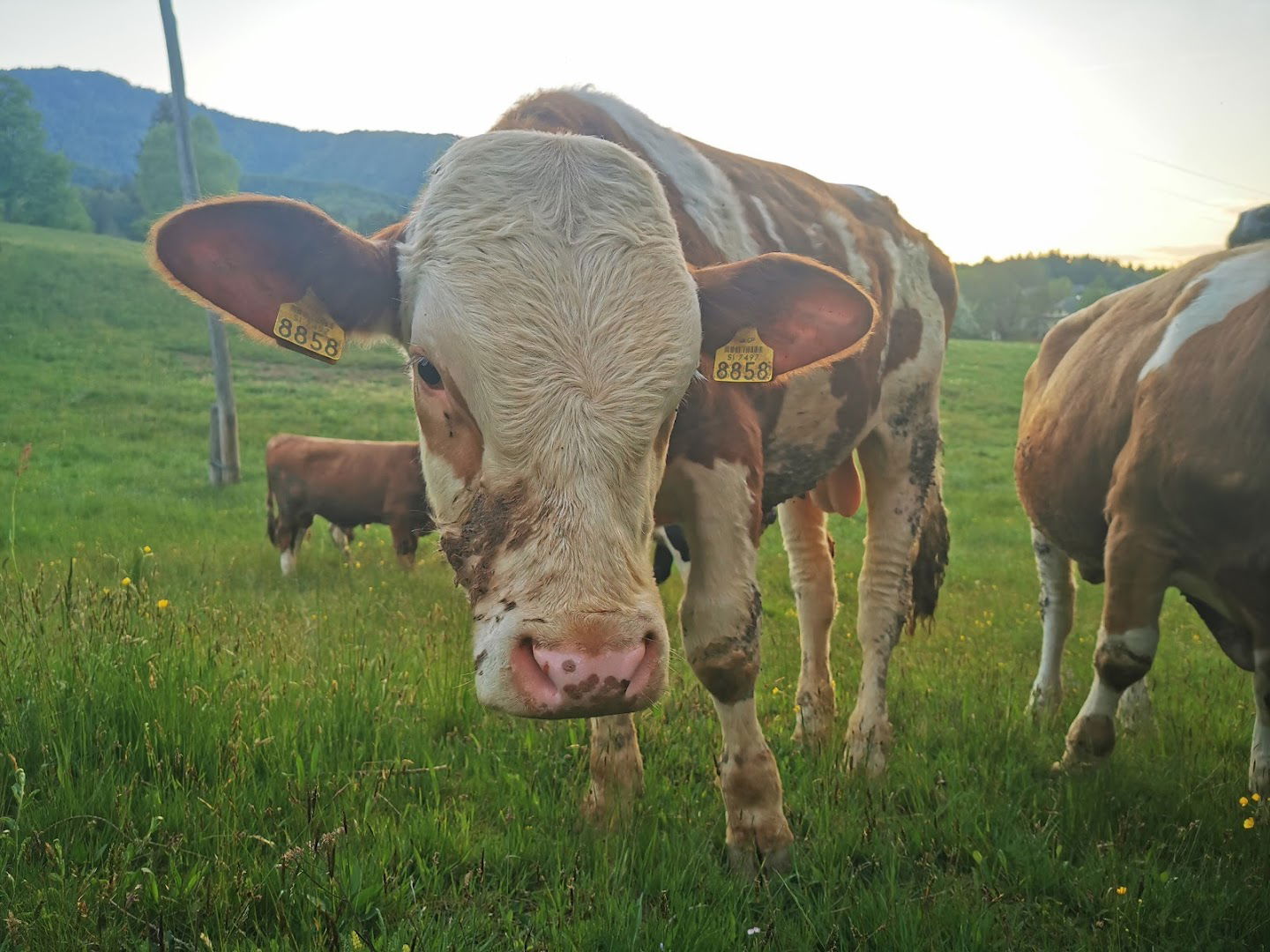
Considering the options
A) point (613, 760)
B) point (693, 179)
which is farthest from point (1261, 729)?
point (693, 179)

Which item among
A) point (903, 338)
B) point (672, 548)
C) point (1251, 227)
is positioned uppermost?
point (1251, 227)

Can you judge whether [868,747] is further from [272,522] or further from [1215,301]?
[272,522]

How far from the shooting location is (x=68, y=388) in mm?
18016

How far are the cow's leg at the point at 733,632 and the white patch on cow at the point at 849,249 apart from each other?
171cm

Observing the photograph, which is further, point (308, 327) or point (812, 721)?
point (812, 721)

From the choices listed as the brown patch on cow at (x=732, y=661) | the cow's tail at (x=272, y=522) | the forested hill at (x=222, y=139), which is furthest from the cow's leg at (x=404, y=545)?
the forested hill at (x=222, y=139)

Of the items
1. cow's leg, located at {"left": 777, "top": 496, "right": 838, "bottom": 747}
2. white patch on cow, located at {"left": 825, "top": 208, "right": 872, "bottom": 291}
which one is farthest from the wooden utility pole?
white patch on cow, located at {"left": 825, "top": 208, "right": 872, "bottom": 291}

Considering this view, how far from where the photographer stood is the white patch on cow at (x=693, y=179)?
11.2 ft

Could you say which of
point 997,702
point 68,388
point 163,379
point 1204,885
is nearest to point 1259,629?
point 1204,885

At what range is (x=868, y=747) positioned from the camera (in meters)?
3.92

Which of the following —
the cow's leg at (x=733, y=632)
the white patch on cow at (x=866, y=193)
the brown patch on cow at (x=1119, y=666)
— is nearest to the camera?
the cow's leg at (x=733, y=632)

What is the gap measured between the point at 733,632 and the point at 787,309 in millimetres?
1071

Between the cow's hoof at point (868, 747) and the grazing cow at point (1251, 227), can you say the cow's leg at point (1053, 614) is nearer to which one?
the cow's hoof at point (868, 747)

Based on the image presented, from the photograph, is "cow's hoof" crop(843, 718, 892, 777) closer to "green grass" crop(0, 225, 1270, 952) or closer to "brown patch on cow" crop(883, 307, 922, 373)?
"green grass" crop(0, 225, 1270, 952)
